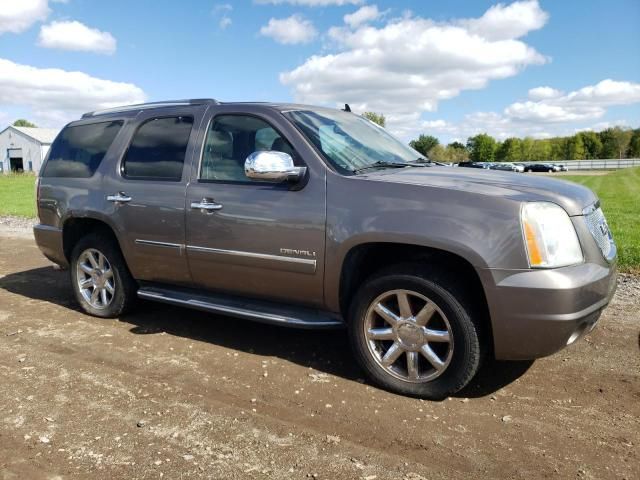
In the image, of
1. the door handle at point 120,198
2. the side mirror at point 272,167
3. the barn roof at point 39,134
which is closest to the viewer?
the side mirror at point 272,167

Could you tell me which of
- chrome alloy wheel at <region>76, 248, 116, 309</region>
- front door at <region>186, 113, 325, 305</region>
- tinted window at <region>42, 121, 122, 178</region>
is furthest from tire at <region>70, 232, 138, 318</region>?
front door at <region>186, 113, 325, 305</region>

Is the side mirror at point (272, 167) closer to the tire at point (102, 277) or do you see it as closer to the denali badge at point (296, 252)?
the denali badge at point (296, 252)

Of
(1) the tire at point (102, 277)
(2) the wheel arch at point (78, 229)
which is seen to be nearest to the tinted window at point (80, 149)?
(2) the wheel arch at point (78, 229)

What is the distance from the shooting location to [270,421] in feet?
10.5

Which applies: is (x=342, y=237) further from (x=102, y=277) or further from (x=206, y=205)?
(x=102, y=277)

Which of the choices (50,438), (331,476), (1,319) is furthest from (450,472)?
(1,319)

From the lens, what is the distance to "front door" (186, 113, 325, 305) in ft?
12.5

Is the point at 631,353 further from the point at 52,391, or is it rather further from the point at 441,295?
the point at 52,391

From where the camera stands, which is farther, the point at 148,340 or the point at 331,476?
the point at 148,340


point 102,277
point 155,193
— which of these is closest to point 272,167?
point 155,193

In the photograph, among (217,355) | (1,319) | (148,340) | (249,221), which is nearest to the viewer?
(249,221)

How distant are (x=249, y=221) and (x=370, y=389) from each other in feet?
4.83

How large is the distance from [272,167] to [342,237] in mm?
675

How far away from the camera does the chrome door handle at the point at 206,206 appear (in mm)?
4184
